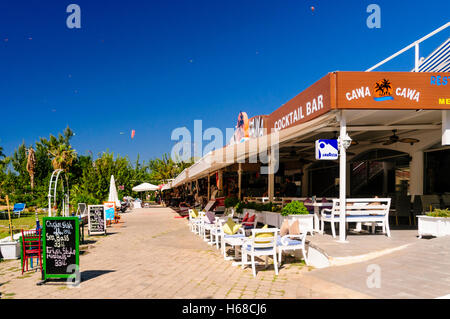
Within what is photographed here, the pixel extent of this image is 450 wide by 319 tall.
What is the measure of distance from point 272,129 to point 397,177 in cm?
636

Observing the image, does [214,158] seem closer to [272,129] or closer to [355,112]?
[272,129]

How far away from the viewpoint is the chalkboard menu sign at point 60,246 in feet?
18.8

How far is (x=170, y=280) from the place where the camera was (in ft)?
18.4

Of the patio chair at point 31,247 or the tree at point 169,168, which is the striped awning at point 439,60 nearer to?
the patio chair at point 31,247

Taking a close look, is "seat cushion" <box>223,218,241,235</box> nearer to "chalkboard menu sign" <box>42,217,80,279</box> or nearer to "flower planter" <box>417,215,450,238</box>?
"chalkboard menu sign" <box>42,217,80,279</box>

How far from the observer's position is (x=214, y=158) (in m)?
12.0

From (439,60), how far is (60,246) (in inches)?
413

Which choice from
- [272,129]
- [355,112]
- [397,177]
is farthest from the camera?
[397,177]

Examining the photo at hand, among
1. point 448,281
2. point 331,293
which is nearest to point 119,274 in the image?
point 331,293

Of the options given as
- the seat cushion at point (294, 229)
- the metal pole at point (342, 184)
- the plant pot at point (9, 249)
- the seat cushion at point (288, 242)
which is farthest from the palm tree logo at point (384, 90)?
the plant pot at point (9, 249)

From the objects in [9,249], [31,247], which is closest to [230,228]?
[31,247]

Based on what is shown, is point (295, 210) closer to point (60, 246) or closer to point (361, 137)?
point (60, 246)

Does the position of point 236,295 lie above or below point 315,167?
below
